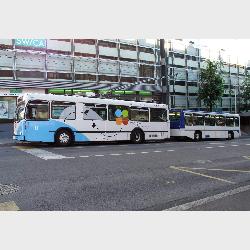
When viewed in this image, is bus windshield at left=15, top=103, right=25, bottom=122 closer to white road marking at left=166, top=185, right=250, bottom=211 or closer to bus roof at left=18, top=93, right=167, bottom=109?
bus roof at left=18, top=93, right=167, bottom=109

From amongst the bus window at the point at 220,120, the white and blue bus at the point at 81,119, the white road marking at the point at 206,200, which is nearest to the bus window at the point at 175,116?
the white and blue bus at the point at 81,119

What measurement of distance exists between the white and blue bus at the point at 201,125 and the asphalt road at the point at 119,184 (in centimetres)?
1270

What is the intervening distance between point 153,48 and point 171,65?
5080 mm

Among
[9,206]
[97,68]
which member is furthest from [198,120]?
[9,206]

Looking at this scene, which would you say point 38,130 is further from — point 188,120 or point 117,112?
point 188,120

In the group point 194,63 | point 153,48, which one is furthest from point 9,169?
point 194,63

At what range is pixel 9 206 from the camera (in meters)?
5.46

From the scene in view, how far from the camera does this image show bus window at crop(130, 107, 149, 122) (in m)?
19.5

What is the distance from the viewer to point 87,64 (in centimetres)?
3438

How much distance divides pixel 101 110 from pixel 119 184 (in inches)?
424

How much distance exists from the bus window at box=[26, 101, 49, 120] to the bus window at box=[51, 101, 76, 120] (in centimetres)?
34

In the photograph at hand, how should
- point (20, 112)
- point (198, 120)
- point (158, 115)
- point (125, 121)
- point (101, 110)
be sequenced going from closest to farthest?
point (20, 112)
point (101, 110)
point (125, 121)
point (158, 115)
point (198, 120)

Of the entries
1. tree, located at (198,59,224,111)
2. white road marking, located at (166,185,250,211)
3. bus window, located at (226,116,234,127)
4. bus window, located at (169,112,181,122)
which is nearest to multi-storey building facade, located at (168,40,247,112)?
tree, located at (198,59,224,111)

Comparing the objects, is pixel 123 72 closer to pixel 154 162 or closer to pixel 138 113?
pixel 138 113
